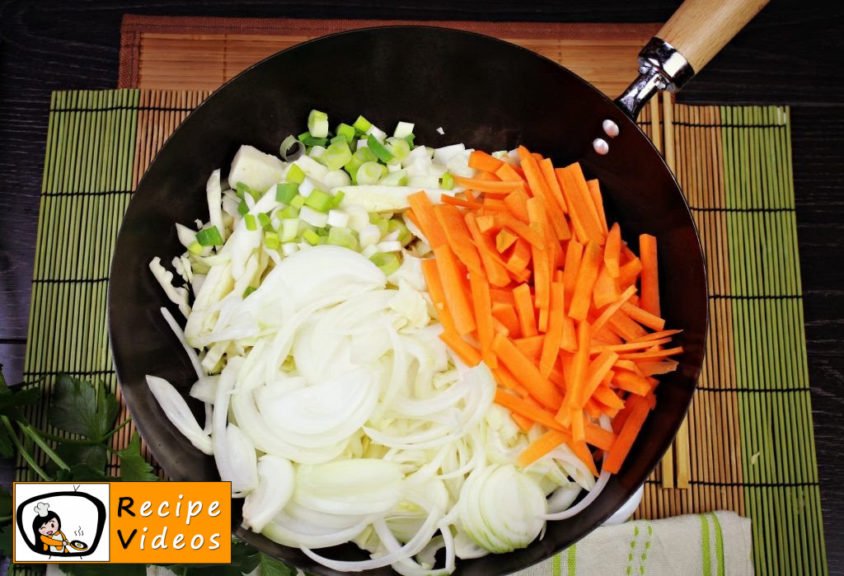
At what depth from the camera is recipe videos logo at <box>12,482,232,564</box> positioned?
4.62ft

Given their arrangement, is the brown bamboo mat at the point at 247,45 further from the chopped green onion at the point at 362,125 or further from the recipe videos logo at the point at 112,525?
the recipe videos logo at the point at 112,525

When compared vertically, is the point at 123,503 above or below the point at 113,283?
below

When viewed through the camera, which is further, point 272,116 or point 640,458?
point 272,116

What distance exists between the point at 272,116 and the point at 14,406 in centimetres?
85

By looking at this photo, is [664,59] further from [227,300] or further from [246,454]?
[246,454]

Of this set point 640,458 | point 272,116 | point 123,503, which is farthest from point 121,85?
point 640,458

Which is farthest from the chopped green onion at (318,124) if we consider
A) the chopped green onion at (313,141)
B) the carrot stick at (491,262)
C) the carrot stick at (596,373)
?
the carrot stick at (596,373)

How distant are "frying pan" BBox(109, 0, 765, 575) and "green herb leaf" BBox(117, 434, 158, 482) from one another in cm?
13

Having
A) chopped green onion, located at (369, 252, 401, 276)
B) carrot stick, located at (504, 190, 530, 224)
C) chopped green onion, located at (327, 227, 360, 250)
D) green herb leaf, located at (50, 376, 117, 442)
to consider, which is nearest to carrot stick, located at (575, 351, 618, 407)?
carrot stick, located at (504, 190, 530, 224)

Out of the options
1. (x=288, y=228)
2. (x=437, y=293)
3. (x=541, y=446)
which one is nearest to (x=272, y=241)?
(x=288, y=228)

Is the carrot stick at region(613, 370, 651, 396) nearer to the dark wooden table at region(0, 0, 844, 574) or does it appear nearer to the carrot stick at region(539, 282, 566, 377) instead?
the carrot stick at region(539, 282, 566, 377)

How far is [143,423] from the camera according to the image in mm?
1341

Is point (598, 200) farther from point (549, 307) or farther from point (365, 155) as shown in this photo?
point (365, 155)

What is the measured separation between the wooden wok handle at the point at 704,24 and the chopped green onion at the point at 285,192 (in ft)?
2.72
